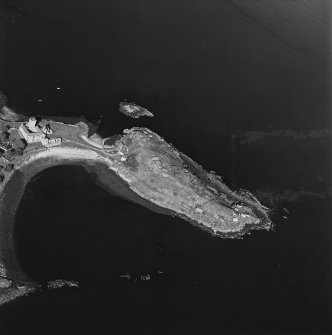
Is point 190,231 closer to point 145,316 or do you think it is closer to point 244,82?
point 145,316

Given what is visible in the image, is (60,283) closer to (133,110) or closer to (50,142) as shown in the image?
Answer: (50,142)

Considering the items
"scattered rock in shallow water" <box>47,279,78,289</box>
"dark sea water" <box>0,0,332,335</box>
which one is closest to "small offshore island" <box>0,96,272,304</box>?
"dark sea water" <box>0,0,332,335</box>

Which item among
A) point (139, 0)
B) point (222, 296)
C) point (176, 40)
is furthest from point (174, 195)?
point (139, 0)

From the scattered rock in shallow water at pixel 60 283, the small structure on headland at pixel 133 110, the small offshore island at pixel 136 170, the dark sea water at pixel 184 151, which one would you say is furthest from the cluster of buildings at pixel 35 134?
the scattered rock in shallow water at pixel 60 283

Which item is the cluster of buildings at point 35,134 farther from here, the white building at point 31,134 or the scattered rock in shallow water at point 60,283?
the scattered rock in shallow water at point 60,283

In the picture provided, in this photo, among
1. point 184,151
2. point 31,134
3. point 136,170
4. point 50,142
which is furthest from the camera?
point 184,151

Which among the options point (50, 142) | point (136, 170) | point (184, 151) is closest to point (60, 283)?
point (136, 170)

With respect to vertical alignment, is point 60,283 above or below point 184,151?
below
